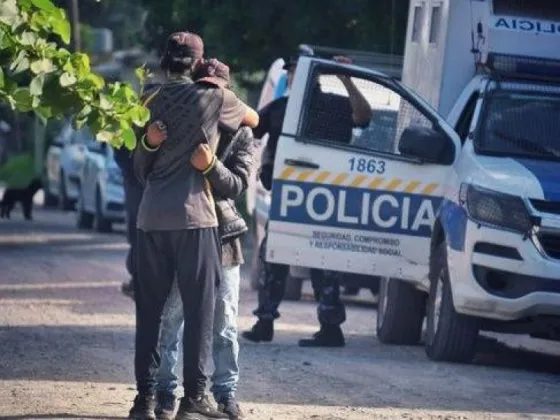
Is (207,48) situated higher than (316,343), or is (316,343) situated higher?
(207,48)

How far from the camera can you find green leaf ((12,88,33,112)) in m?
8.44

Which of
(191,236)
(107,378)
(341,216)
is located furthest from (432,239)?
(191,236)

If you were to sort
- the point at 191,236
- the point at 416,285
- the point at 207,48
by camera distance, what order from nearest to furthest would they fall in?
the point at 191,236, the point at 416,285, the point at 207,48

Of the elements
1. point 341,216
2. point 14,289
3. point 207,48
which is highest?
point 207,48

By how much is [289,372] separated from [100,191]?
1803 cm

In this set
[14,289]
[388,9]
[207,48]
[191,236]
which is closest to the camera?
[191,236]

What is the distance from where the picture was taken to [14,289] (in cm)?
1839

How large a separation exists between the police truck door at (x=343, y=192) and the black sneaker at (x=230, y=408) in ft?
13.1

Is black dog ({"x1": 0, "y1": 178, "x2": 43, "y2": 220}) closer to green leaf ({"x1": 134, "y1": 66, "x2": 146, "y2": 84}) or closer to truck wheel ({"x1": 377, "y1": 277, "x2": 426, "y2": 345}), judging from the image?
truck wheel ({"x1": 377, "y1": 277, "x2": 426, "y2": 345})

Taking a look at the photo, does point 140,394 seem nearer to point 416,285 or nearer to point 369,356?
point 369,356

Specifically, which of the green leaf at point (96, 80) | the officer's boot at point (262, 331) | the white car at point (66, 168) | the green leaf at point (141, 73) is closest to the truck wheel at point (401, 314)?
the officer's boot at point (262, 331)

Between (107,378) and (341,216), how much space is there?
2852mm

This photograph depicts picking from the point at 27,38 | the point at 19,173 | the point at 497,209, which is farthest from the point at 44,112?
the point at 19,173

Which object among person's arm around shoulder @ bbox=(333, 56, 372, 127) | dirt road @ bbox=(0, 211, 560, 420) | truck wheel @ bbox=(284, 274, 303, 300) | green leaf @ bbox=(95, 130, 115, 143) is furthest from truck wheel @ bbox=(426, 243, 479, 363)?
truck wheel @ bbox=(284, 274, 303, 300)
